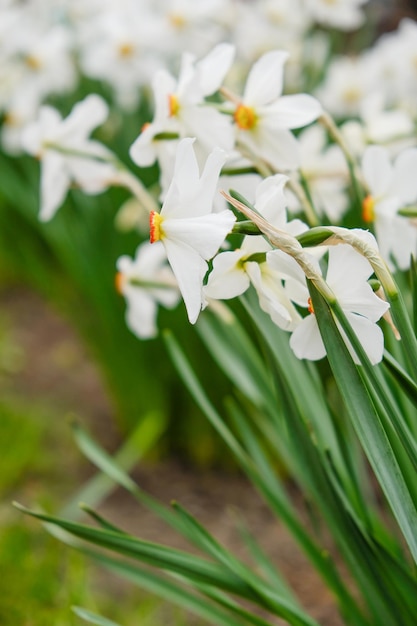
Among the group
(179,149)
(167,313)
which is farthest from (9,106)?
(179,149)

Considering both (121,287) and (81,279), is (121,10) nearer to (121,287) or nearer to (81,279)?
(81,279)

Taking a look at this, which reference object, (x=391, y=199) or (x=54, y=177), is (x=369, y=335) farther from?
(x=54, y=177)

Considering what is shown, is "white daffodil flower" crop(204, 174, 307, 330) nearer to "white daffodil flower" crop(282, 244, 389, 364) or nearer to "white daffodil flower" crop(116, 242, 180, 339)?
"white daffodil flower" crop(282, 244, 389, 364)

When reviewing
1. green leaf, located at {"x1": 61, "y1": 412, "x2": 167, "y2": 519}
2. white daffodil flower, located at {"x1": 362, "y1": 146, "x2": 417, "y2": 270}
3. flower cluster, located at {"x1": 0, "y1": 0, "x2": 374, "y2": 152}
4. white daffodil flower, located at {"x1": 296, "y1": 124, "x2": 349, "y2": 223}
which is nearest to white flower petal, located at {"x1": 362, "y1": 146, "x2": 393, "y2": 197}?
white daffodil flower, located at {"x1": 362, "y1": 146, "x2": 417, "y2": 270}

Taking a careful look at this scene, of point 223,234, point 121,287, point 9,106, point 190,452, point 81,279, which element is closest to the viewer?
point 223,234

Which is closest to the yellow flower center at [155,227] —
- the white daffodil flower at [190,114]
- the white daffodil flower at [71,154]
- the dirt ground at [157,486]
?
the white daffodil flower at [190,114]
